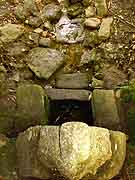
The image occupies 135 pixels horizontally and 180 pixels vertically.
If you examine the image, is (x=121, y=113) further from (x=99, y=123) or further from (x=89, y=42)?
(x=89, y=42)

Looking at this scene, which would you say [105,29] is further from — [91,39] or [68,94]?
[68,94]

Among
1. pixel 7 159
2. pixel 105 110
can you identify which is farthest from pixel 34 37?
pixel 7 159

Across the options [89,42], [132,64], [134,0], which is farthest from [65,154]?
[134,0]

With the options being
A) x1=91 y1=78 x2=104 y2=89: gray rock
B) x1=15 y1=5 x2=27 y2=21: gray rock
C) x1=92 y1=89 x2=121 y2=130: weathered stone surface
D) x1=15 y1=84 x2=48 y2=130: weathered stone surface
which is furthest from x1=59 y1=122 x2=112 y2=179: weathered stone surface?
x1=15 y1=5 x2=27 y2=21: gray rock

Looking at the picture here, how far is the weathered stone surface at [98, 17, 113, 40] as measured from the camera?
654 centimetres

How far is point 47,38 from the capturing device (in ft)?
22.1

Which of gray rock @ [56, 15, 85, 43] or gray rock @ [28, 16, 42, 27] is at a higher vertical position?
gray rock @ [28, 16, 42, 27]

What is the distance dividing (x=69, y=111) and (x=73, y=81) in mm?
837

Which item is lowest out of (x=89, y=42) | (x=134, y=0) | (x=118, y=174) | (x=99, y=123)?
(x=118, y=174)

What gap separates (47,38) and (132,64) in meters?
1.60

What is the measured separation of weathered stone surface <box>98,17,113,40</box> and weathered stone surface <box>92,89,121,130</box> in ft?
6.52

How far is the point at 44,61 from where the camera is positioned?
6234mm

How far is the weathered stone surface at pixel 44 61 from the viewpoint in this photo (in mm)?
6082

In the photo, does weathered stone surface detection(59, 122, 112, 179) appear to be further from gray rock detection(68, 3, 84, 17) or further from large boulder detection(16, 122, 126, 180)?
gray rock detection(68, 3, 84, 17)
